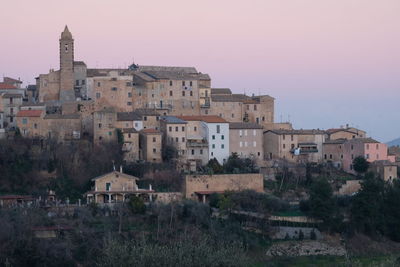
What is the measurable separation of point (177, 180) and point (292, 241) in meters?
6.51

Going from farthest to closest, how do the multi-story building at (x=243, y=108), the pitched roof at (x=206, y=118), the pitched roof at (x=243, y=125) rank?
the multi-story building at (x=243, y=108) < the pitched roof at (x=243, y=125) < the pitched roof at (x=206, y=118)

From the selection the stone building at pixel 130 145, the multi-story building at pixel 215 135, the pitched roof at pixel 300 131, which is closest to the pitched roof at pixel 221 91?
the pitched roof at pixel 300 131

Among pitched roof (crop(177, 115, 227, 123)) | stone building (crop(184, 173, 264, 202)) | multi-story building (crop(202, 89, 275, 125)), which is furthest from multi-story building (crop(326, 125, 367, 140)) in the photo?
stone building (crop(184, 173, 264, 202))

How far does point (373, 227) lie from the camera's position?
147ft

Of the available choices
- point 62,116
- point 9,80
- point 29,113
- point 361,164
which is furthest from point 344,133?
point 9,80

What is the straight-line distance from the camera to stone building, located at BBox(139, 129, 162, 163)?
48375mm

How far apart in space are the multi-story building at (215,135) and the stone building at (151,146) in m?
2.19

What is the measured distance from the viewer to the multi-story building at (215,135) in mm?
50188

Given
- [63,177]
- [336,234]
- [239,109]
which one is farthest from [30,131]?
[336,234]

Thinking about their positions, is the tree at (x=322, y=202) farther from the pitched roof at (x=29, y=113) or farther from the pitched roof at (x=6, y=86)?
the pitched roof at (x=6, y=86)

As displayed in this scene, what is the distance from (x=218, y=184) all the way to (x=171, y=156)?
135 inches

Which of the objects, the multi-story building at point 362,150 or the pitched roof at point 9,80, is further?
the pitched roof at point 9,80

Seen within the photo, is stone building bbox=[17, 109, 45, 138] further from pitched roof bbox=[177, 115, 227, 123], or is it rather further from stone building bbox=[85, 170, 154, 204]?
pitched roof bbox=[177, 115, 227, 123]

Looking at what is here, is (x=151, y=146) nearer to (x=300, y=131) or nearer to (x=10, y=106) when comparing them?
(x=10, y=106)
